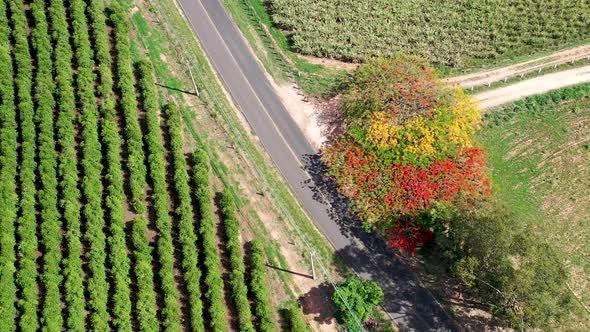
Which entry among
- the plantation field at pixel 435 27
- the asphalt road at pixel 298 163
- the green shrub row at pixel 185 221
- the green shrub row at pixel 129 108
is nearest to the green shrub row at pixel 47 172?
the green shrub row at pixel 129 108

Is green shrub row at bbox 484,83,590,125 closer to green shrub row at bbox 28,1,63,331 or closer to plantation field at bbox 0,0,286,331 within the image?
plantation field at bbox 0,0,286,331

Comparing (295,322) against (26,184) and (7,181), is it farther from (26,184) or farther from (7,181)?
(7,181)

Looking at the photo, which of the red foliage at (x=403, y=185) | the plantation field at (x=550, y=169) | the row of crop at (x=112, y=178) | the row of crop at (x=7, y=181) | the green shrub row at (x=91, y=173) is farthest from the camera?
the plantation field at (x=550, y=169)

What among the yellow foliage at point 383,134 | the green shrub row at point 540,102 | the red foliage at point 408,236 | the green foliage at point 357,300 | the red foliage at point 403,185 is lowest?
the green foliage at point 357,300

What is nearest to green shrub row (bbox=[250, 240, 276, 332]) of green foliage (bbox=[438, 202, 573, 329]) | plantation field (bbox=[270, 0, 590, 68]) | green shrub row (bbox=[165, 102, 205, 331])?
green shrub row (bbox=[165, 102, 205, 331])

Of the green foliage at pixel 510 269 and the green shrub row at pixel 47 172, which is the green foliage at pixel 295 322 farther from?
the green shrub row at pixel 47 172

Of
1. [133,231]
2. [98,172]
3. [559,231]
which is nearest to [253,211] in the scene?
[133,231]
